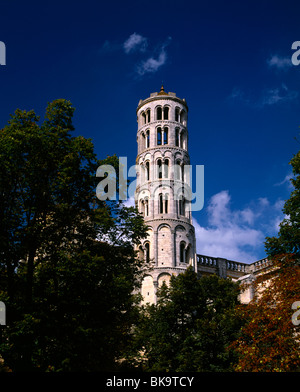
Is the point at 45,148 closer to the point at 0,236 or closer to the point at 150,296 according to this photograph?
the point at 0,236

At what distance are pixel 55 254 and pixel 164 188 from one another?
99.8 ft

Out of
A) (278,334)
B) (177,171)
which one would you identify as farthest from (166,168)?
(278,334)

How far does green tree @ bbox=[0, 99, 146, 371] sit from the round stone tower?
25.0 m

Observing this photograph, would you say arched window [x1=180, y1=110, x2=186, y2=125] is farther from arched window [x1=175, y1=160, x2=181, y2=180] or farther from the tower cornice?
arched window [x1=175, y1=160, x2=181, y2=180]

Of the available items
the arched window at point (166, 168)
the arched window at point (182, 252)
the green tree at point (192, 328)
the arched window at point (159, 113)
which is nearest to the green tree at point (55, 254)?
the green tree at point (192, 328)

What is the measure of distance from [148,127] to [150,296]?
63.7 feet

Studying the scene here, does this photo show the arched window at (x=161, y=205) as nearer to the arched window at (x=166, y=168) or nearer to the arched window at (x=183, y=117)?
the arched window at (x=166, y=168)

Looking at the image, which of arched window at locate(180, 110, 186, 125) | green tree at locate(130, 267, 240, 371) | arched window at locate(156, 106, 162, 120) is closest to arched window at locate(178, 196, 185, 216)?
arched window at locate(180, 110, 186, 125)

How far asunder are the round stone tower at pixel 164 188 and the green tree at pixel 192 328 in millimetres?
11349

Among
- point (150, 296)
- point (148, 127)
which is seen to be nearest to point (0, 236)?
point (150, 296)

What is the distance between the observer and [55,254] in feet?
60.9

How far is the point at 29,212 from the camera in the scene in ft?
60.8

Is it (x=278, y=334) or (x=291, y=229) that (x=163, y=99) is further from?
(x=278, y=334)

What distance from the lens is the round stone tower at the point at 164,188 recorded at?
148 feet
